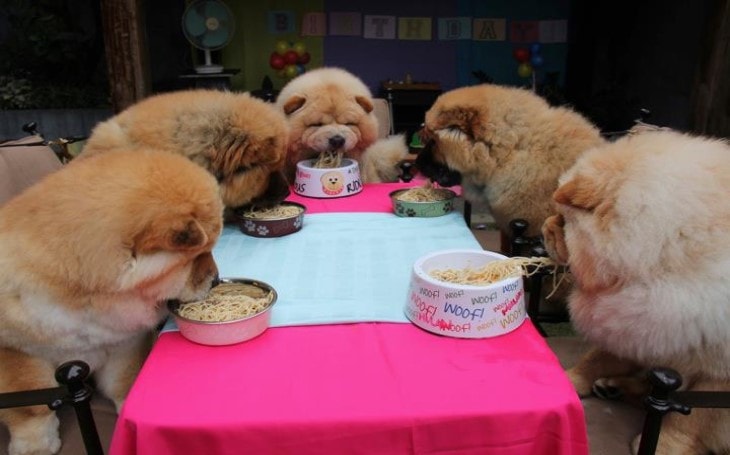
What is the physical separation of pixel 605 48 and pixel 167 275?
8.23m

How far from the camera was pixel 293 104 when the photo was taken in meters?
3.68

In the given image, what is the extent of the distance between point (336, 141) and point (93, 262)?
225 centimetres

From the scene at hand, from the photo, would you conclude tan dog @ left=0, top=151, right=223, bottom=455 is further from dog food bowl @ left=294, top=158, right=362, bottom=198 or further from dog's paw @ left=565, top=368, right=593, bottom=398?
dog food bowl @ left=294, top=158, right=362, bottom=198

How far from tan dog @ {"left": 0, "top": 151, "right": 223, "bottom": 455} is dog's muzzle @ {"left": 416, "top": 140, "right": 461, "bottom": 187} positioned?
162cm

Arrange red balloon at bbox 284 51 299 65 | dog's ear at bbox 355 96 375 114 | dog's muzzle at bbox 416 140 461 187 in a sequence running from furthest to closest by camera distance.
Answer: red balloon at bbox 284 51 299 65 → dog's ear at bbox 355 96 375 114 → dog's muzzle at bbox 416 140 461 187

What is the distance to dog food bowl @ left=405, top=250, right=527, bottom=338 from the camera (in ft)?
5.26

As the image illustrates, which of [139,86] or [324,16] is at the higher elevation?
[324,16]

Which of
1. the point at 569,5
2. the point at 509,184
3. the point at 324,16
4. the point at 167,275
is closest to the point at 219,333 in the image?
the point at 167,275

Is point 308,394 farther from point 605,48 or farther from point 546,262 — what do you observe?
point 605,48

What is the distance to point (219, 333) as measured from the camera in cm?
160

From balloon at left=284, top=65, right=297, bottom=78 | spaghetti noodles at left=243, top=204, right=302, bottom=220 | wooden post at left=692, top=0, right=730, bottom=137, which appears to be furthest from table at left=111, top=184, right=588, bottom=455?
balloon at left=284, top=65, right=297, bottom=78

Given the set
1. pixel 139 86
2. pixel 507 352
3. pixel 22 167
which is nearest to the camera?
pixel 507 352

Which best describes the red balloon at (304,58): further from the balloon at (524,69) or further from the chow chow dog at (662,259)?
the chow chow dog at (662,259)

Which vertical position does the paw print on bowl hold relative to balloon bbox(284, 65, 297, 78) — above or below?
below
